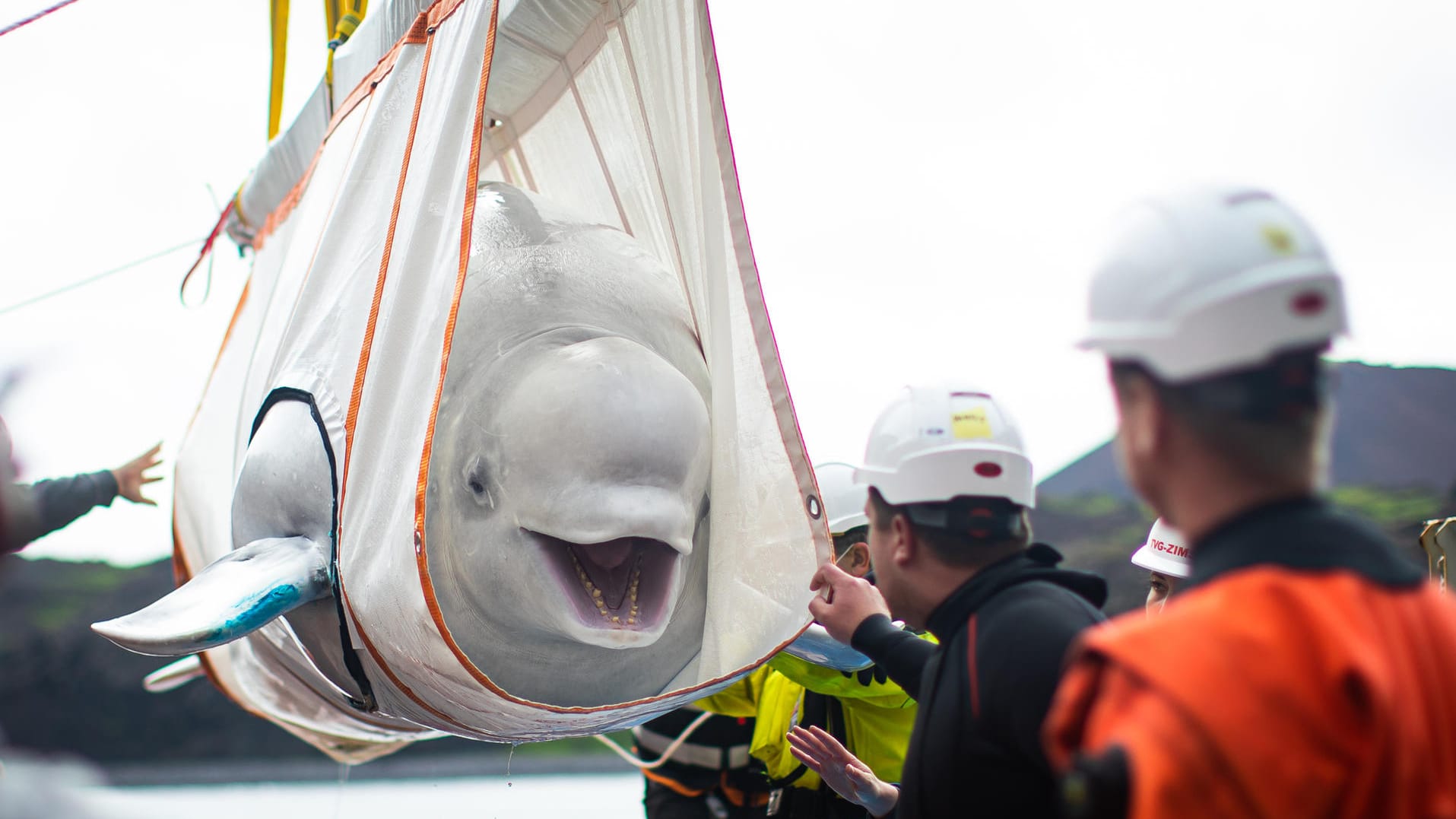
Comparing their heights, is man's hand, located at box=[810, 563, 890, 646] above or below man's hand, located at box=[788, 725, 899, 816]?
above

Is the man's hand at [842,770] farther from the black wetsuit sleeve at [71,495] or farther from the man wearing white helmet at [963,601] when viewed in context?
the black wetsuit sleeve at [71,495]

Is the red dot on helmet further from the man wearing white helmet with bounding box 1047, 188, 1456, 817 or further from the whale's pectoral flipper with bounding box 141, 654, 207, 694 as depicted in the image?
the whale's pectoral flipper with bounding box 141, 654, 207, 694

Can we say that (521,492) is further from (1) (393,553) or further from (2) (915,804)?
(2) (915,804)

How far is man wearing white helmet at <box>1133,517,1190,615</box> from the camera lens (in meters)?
3.32

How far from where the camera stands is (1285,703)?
0.95 meters

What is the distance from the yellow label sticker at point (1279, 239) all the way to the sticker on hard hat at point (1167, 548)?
2322mm

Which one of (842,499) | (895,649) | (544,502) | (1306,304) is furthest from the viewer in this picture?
(842,499)

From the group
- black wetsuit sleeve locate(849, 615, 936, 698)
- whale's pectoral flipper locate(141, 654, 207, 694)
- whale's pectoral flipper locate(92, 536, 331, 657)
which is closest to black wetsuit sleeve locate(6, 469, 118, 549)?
whale's pectoral flipper locate(92, 536, 331, 657)

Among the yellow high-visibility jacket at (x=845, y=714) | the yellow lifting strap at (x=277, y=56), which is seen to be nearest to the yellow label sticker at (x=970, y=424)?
the yellow high-visibility jacket at (x=845, y=714)

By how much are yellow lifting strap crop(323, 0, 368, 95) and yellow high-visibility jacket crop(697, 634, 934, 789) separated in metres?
2.87

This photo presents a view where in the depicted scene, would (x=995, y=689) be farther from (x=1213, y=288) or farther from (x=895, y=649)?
(x=1213, y=288)

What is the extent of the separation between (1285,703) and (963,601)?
87 cm

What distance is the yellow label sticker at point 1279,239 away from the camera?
115 cm

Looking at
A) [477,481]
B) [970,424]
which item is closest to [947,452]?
[970,424]
